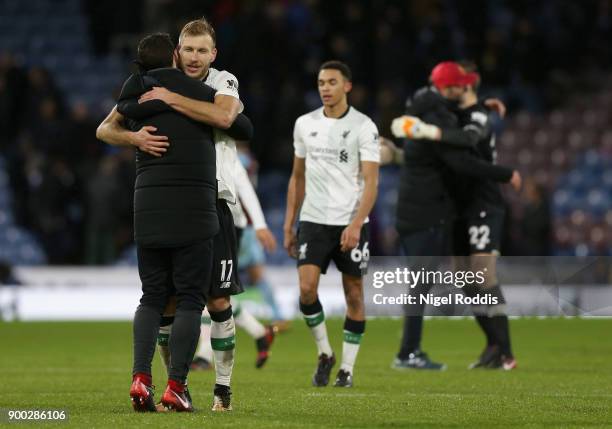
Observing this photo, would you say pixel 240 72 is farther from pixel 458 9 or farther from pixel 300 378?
pixel 300 378

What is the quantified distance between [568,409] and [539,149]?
15.6 meters

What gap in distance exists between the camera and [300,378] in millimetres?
10312

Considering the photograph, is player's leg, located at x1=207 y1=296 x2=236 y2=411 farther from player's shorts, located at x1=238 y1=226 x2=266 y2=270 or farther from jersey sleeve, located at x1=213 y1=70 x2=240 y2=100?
player's shorts, located at x1=238 y1=226 x2=266 y2=270

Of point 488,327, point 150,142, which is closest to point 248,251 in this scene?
point 488,327

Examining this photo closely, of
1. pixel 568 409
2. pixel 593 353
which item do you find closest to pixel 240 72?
pixel 593 353

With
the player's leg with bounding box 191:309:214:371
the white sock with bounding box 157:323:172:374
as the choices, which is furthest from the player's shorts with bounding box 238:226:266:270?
the white sock with bounding box 157:323:172:374

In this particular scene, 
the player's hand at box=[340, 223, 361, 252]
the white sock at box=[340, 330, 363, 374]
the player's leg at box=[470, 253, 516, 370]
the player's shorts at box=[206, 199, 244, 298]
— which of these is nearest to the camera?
the player's shorts at box=[206, 199, 244, 298]

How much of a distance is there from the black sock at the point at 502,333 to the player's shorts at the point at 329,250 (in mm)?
2215

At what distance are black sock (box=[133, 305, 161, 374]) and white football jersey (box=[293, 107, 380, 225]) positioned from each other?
2.66 metres

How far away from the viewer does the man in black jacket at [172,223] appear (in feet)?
23.4

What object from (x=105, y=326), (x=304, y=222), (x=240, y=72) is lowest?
(x=105, y=326)

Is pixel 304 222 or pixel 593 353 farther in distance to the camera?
pixel 593 353

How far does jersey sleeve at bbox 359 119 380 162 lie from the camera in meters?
9.60

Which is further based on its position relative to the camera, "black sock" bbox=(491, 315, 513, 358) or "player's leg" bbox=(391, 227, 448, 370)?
"black sock" bbox=(491, 315, 513, 358)
